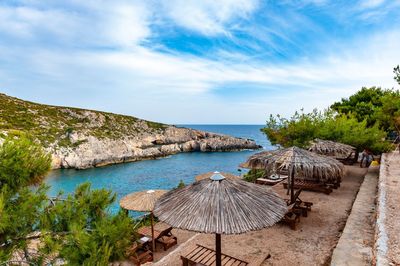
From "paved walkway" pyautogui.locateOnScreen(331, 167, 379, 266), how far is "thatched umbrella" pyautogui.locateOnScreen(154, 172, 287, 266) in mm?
2345

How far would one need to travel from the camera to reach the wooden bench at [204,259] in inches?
223

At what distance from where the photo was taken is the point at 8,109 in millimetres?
50625

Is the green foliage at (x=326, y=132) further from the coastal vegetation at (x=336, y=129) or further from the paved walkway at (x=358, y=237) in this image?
the paved walkway at (x=358, y=237)

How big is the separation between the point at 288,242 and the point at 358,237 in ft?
6.01

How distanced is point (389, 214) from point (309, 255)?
2.40 m

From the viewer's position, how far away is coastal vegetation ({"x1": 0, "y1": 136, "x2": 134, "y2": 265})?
3.36 m

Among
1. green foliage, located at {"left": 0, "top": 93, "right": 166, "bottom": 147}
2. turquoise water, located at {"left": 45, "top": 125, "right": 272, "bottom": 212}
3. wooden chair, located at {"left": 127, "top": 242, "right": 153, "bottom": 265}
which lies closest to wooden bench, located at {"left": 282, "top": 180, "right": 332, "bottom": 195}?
wooden chair, located at {"left": 127, "top": 242, "right": 153, "bottom": 265}

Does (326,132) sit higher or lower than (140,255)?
higher

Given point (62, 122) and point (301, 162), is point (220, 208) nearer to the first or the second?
point (301, 162)

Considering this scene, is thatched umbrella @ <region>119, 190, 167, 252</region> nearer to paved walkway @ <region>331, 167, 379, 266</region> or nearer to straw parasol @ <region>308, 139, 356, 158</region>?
paved walkway @ <region>331, 167, 379, 266</region>

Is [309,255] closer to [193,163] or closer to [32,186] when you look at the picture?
[32,186]

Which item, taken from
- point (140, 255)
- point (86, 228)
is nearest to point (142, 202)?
point (140, 255)

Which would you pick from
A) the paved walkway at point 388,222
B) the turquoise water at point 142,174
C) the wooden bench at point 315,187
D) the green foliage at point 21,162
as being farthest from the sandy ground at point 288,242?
the turquoise water at point 142,174

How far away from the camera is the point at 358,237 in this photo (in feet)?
22.1
